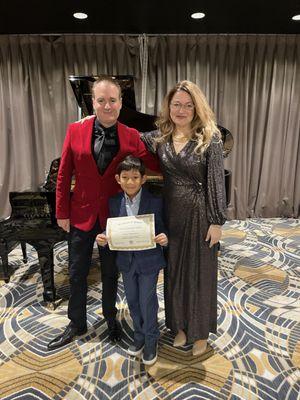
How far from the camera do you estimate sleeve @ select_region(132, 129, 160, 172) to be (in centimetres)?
192

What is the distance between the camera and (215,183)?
5.58ft

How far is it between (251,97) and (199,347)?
13.2 feet

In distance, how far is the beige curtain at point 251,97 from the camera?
15.2 ft

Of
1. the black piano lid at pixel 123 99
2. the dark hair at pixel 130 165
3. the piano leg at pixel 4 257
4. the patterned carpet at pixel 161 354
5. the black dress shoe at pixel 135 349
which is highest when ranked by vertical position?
the black piano lid at pixel 123 99

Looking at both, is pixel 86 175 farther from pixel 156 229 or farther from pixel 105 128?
pixel 156 229

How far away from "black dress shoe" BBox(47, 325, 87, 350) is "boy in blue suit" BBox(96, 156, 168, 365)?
53 centimetres

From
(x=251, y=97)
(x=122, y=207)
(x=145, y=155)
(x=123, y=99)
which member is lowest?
(x=122, y=207)

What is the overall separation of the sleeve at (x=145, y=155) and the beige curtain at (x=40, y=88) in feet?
10.3

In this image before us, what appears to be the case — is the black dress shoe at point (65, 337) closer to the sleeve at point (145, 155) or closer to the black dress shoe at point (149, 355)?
the black dress shoe at point (149, 355)
